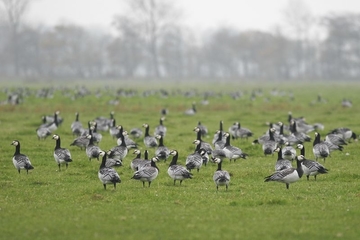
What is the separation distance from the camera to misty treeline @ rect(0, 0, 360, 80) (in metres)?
120

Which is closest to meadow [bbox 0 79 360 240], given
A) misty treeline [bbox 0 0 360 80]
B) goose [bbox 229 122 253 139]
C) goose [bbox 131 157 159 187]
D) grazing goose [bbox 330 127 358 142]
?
goose [bbox 131 157 159 187]

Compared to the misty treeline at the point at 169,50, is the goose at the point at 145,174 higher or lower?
lower

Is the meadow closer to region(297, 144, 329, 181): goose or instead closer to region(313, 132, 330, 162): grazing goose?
region(297, 144, 329, 181): goose

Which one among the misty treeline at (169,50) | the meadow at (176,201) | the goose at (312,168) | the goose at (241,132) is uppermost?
the misty treeline at (169,50)

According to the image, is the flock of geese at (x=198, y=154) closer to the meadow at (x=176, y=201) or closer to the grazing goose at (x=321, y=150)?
the grazing goose at (x=321, y=150)

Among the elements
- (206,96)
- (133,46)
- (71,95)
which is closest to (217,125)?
(206,96)

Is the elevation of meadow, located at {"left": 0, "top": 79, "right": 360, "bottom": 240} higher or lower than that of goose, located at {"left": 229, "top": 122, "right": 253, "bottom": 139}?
lower

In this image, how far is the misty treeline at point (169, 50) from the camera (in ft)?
392

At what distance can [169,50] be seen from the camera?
14850cm

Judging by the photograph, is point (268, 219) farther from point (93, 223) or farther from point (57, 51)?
point (57, 51)

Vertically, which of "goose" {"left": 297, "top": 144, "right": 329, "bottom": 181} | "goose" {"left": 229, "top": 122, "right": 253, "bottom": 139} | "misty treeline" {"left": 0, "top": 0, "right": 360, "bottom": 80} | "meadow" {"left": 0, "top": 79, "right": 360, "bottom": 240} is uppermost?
"misty treeline" {"left": 0, "top": 0, "right": 360, "bottom": 80}

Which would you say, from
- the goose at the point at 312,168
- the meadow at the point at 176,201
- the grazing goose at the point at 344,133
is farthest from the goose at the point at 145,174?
the grazing goose at the point at 344,133

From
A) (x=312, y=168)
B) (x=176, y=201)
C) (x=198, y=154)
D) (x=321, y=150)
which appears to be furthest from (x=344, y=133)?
(x=176, y=201)

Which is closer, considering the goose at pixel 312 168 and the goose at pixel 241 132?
the goose at pixel 312 168
